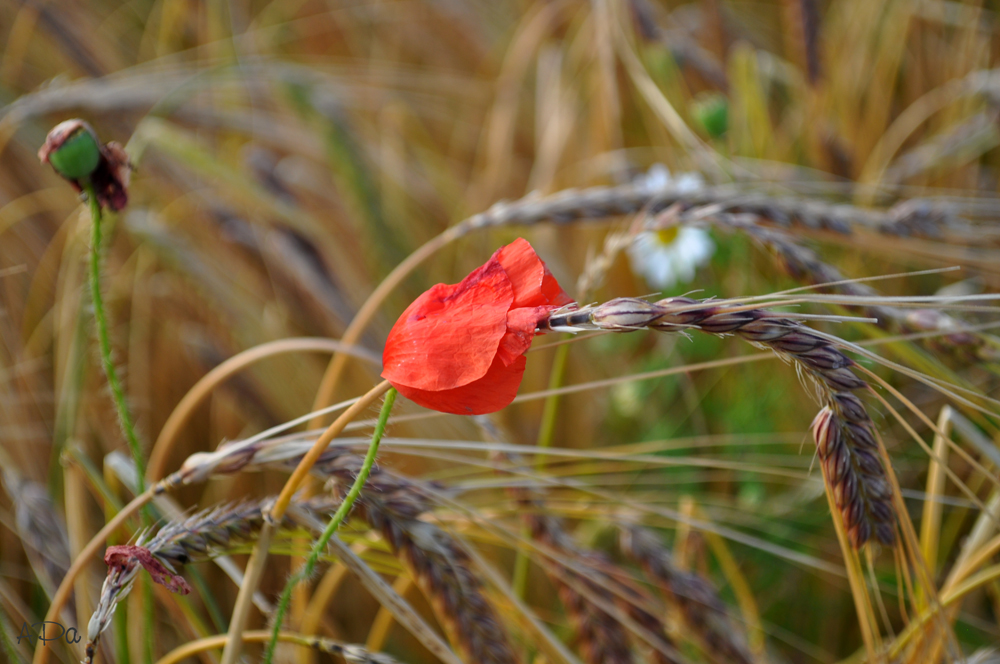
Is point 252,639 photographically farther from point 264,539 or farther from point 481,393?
point 481,393

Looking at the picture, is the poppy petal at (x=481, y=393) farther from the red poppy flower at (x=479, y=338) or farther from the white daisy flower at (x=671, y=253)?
the white daisy flower at (x=671, y=253)

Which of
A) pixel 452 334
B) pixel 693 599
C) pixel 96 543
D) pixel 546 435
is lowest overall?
pixel 693 599

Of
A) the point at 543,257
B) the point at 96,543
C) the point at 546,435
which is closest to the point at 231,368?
the point at 96,543

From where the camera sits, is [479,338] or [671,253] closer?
[479,338]

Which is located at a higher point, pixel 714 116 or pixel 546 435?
pixel 714 116

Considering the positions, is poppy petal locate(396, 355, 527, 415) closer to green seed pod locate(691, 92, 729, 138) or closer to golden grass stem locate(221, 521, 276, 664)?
golden grass stem locate(221, 521, 276, 664)

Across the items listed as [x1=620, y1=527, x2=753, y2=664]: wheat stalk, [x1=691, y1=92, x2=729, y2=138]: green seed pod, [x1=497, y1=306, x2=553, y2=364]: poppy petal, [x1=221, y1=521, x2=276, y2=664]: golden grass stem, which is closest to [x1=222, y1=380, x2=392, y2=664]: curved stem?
[x1=221, y1=521, x2=276, y2=664]: golden grass stem

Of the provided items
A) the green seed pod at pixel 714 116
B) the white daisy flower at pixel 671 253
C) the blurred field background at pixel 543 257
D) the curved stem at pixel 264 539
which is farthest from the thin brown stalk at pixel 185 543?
the green seed pod at pixel 714 116

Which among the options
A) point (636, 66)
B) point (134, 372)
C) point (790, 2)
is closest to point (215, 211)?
point (134, 372)
